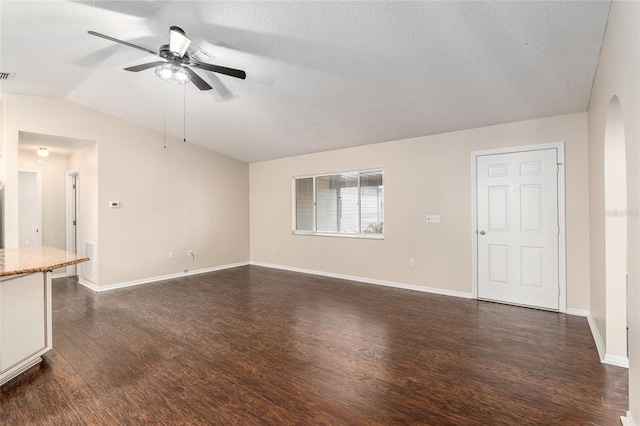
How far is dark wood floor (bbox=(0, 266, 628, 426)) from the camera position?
1.93 m

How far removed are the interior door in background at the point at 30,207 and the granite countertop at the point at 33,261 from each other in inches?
140

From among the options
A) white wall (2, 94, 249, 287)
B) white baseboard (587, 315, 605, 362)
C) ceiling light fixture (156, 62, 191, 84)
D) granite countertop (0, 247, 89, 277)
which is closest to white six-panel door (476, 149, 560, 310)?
white baseboard (587, 315, 605, 362)

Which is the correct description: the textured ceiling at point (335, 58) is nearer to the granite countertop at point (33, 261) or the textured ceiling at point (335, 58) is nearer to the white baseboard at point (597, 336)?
the granite countertop at point (33, 261)

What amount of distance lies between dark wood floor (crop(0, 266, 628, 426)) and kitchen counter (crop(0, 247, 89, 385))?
160 mm

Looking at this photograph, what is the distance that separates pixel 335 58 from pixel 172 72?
1.53 meters

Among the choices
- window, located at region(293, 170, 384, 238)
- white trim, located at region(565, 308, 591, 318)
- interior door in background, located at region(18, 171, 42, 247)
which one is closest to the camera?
white trim, located at region(565, 308, 591, 318)

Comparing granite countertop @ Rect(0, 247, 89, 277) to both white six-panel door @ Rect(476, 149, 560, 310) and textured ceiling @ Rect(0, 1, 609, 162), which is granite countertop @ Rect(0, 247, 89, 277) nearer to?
textured ceiling @ Rect(0, 1, 609, 162)

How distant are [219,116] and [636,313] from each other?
5.05 m

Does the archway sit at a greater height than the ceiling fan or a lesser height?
lesser

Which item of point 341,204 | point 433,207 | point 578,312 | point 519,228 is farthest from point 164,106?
point 578,312

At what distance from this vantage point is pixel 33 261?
8.12ft

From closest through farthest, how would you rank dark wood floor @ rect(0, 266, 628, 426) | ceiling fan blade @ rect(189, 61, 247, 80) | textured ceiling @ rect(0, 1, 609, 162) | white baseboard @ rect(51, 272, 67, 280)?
dark wood floor @ rect(0, 266, 628, 426), textured ceiling @ rect(0, 1, 609, 162), ceiling fan blade @ rect(189, 61, 247, 80), white baseboard @ rect(51, 272, 67, 280)

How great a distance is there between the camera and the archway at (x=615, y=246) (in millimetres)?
2467

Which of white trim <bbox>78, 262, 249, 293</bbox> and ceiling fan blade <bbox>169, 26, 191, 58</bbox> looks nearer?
ceiling fan blade <bbox>169, 26, 191, 58</bbox>
